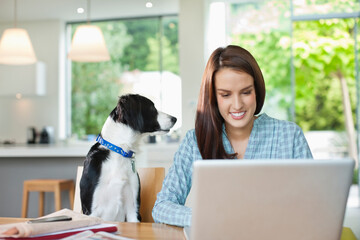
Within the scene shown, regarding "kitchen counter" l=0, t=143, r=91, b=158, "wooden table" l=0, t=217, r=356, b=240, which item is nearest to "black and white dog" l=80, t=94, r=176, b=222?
"wooden table" l=0, t=217, r=356, b=240

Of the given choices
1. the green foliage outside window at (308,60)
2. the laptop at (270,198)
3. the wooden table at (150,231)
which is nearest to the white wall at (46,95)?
the green foliage outside window at (308,60)

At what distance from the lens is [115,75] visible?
6109mm

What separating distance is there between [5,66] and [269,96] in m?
3.49

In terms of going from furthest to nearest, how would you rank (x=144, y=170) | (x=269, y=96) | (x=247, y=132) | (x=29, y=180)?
1. (x=269, y=96)
2. (x=29, y=180)
3. (x=144, y=170)
4. (x=247, y=132)

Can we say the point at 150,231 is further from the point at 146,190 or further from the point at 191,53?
the point at 191,53

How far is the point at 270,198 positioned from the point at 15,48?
388 centimetres

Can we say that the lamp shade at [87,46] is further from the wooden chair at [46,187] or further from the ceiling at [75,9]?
the ceiling at [75,9]

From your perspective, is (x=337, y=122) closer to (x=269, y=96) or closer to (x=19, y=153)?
(x=269, y=96)

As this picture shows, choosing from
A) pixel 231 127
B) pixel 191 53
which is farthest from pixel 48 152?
pixel 231 127

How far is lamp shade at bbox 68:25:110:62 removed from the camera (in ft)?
13.1

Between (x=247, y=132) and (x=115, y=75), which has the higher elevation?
(x=115, y=75)

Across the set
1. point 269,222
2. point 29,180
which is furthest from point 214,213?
point 29,180

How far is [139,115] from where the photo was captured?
1.85 m

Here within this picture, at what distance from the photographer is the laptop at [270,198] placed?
2.56 feet
